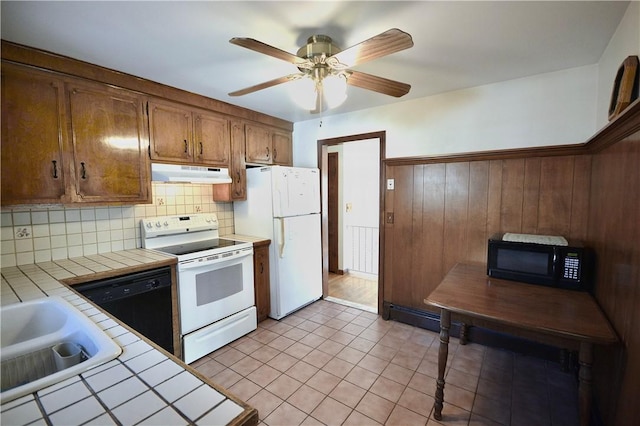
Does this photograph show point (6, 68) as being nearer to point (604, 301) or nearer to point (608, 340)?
point (608, 340)

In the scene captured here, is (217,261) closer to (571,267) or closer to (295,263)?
(295,263)

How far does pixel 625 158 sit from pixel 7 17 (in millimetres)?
3183

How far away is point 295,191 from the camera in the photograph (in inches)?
126

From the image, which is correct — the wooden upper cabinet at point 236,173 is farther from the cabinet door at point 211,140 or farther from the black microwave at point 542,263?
the black microwave at point 542,263

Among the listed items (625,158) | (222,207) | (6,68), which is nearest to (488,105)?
(625,158)

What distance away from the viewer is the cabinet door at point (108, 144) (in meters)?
2.04

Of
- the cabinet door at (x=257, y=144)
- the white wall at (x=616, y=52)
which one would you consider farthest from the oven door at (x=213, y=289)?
the white wall at (x=616, y=52)

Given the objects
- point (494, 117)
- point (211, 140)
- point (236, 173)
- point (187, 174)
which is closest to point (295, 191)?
point (236, 173)

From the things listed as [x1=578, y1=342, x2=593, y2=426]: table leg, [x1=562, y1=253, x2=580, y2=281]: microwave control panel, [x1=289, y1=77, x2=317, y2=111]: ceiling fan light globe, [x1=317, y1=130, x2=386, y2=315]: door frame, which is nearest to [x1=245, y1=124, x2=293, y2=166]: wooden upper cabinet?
[x1=317, y1=130, x2=386, y2=315]: door frame

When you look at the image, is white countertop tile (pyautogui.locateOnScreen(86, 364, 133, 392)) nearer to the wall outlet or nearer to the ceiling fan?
the ceiling fan

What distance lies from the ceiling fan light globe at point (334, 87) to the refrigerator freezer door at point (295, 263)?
5.24 ft

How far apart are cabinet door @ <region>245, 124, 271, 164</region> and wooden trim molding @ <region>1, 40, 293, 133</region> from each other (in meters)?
0.19

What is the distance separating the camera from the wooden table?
138cm

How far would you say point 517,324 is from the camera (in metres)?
1.46
